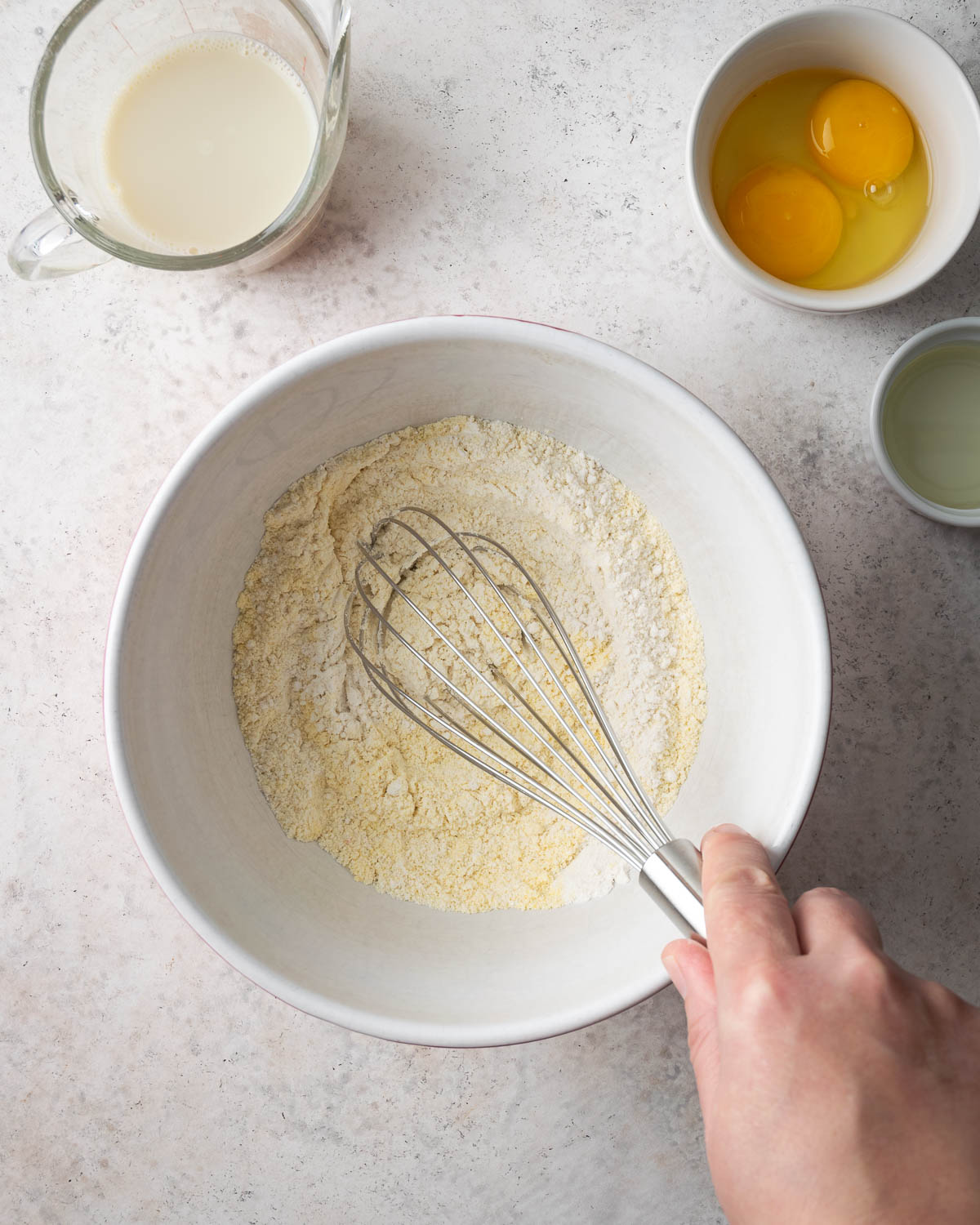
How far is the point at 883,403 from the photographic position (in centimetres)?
80

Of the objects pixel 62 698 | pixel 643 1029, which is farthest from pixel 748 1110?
pixel 62 698

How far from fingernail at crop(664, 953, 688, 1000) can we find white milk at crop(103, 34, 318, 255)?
652 mm

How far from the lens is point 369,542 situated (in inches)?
31.2

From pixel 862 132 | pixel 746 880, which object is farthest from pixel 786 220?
pixel 746 880

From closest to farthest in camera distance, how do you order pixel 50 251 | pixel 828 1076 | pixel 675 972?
pixel 828 1076
pixel 675 972
pixel 50 251

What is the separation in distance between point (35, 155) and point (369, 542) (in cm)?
40

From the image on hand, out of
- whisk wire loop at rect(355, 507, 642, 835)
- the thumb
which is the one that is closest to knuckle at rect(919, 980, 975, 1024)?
the thumb

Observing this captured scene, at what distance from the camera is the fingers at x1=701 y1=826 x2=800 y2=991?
53 centimetres

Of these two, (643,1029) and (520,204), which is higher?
(520,204)

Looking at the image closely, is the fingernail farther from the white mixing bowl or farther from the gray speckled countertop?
the gray speckled countertop

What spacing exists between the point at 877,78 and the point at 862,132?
0.05 meters

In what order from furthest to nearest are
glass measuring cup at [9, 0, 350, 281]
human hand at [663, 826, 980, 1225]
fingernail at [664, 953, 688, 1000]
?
glass measuring cup at [9, 0, 350, 281] < fingernail at [664, 953, 688, 1000] < human hand at [663, 826, 980, 1225]

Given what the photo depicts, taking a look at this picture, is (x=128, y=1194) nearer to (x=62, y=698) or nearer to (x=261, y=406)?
(x=62, y=698)

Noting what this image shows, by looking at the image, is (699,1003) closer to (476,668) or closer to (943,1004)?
(943,1004)
